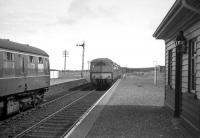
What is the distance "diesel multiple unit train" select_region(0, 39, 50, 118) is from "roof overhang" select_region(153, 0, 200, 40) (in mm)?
6006

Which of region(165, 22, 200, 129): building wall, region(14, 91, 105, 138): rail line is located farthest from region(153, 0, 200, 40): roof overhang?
region(14, 91, 105, 138): rail line

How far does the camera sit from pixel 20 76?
14.2m

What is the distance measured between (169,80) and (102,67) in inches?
737

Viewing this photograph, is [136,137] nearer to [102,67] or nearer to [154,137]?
[154,137]

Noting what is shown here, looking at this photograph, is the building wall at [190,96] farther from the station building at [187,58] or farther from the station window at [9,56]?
the station window at [9,56]

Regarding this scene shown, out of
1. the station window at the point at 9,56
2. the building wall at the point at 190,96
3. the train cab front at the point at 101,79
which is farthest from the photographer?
the train cab front at the point at 101,79

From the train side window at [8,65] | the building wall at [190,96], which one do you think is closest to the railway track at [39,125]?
the train side window at [8,65]

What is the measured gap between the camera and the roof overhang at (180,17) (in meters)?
7.80

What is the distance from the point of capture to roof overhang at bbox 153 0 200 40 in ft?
25.6

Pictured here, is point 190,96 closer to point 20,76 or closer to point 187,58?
point 187,58

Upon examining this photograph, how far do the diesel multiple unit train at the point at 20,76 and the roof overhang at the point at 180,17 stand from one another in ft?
19.7

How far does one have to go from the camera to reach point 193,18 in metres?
9.22

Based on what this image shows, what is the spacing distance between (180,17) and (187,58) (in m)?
1.29

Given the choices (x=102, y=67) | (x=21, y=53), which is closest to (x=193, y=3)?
(x=21, y=53)
